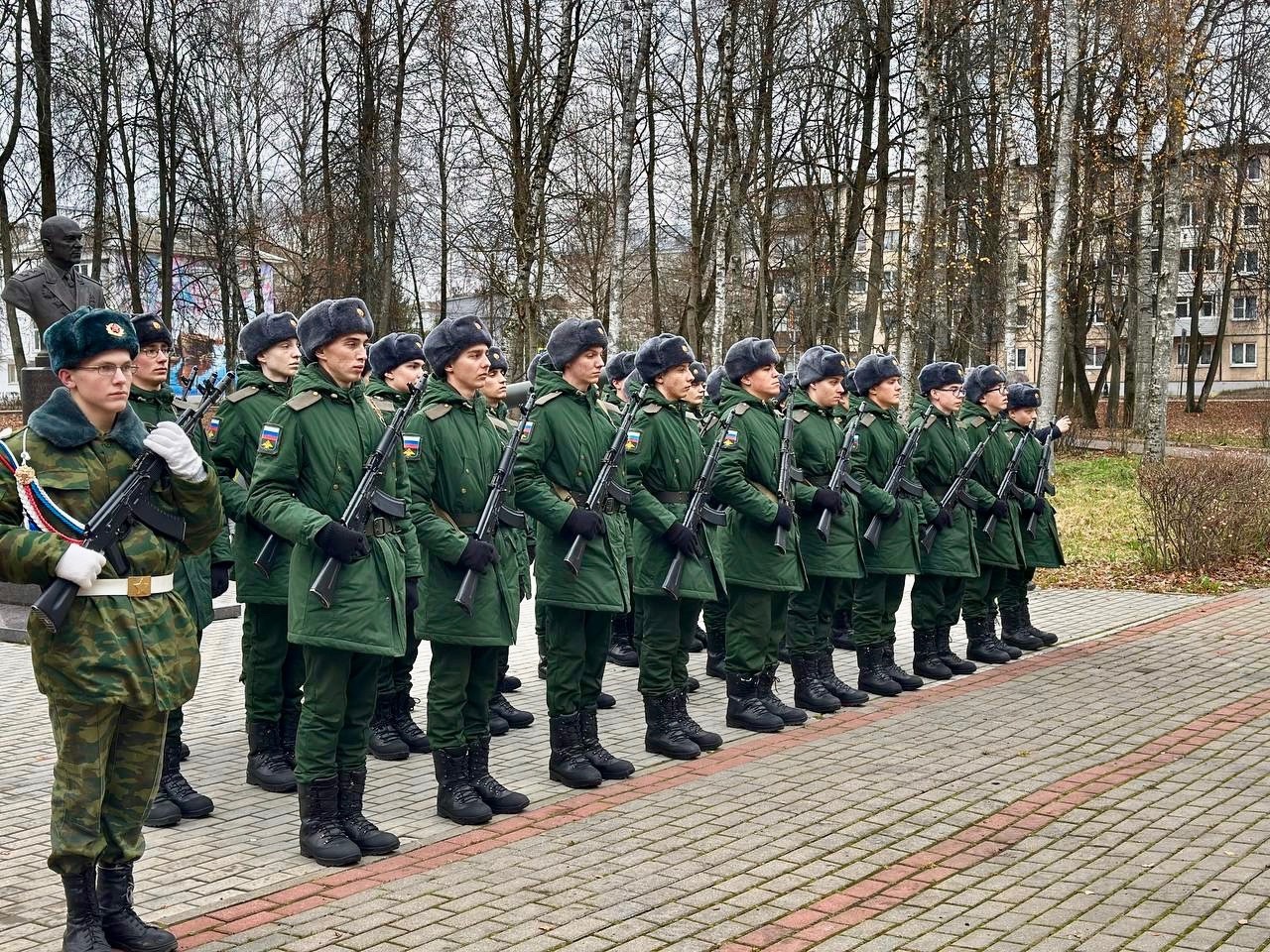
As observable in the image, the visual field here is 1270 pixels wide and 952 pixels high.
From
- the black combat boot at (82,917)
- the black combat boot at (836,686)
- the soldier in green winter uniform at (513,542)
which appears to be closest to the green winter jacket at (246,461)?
the soldier in green winter uniform at (513,542)

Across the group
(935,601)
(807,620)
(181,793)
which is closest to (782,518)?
(807,620)

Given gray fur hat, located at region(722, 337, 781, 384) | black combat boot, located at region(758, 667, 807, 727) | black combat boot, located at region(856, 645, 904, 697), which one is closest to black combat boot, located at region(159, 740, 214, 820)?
black combat boot, located at region(758, 667, 807, 727)

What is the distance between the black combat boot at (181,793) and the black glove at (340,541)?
1.53m

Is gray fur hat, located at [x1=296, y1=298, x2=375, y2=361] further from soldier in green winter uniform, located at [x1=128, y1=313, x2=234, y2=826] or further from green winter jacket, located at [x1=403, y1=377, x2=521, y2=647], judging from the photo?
soldier in green winter uniform, located at [x1=128, y1=313, x2=234, y2=826]

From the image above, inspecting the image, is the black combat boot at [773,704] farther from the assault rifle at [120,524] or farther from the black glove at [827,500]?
the assault rifle at [120,524]

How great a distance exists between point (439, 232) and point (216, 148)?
536 centimetres

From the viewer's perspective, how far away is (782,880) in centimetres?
584

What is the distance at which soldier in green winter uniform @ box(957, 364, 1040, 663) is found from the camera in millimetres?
10984

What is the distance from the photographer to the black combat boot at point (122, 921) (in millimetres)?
5023

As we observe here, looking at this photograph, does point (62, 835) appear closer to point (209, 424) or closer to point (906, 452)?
point (209, 424)

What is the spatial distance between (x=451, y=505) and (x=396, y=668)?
5.83 ft

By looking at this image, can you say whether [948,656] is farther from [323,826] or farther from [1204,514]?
[1204,514]

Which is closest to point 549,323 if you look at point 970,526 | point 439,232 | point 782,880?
point 439,232

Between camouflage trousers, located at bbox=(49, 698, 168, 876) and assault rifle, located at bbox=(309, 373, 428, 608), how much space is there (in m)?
1.01
